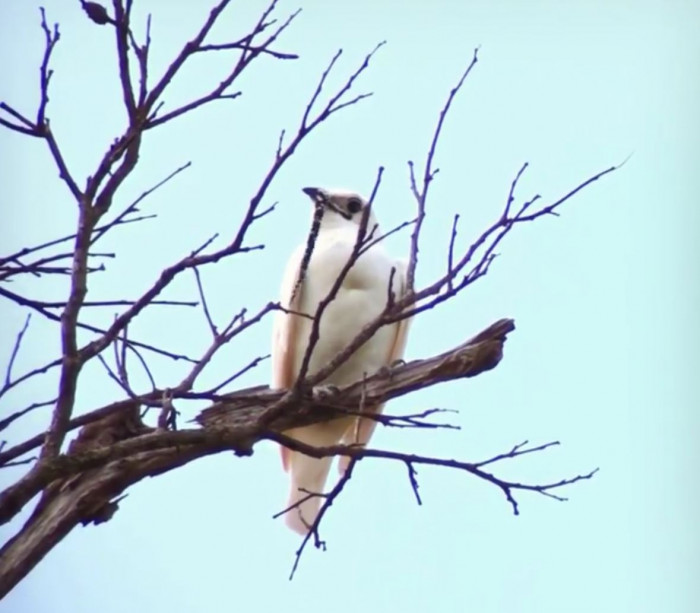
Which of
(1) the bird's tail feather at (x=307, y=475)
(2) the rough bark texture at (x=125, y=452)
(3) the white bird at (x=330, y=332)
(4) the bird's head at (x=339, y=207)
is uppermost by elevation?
(4) the bird's head at (x=339, y=207)

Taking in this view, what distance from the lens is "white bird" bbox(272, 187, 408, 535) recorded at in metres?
6.13

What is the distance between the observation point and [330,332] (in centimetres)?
614

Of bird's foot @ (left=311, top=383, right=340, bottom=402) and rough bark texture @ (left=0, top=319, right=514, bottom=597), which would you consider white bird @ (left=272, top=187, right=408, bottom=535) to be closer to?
bird's foot @ (left=311, top=383, right=340, bottom=402)

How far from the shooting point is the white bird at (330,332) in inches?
241

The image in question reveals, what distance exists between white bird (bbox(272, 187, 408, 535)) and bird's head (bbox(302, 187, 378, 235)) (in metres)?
0.24

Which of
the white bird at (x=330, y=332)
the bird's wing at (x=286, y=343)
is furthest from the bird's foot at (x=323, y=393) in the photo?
the bird's wing at (x=286, y=343)

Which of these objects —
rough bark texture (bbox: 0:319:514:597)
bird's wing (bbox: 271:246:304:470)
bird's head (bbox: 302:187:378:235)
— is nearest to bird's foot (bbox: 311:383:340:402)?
rough bark texture (bbox: 0:319:514:597)

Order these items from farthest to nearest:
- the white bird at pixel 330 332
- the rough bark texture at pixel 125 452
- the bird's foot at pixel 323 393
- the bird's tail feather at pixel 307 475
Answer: the bird's tail feather at pixel 307 475, the white bird at pixel 330 332, the bird's foot at pixel 323 393, the rough bark texture at pixel 125 452

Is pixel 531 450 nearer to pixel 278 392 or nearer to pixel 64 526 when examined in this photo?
pixel 278 392

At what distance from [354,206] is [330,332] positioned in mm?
1112

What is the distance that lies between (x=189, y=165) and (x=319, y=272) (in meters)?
2.33

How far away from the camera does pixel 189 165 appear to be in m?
3.99

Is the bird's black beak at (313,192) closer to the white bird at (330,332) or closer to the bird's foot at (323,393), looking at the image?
the white bird at (330,332)

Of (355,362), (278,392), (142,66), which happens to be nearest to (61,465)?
(142,66)
